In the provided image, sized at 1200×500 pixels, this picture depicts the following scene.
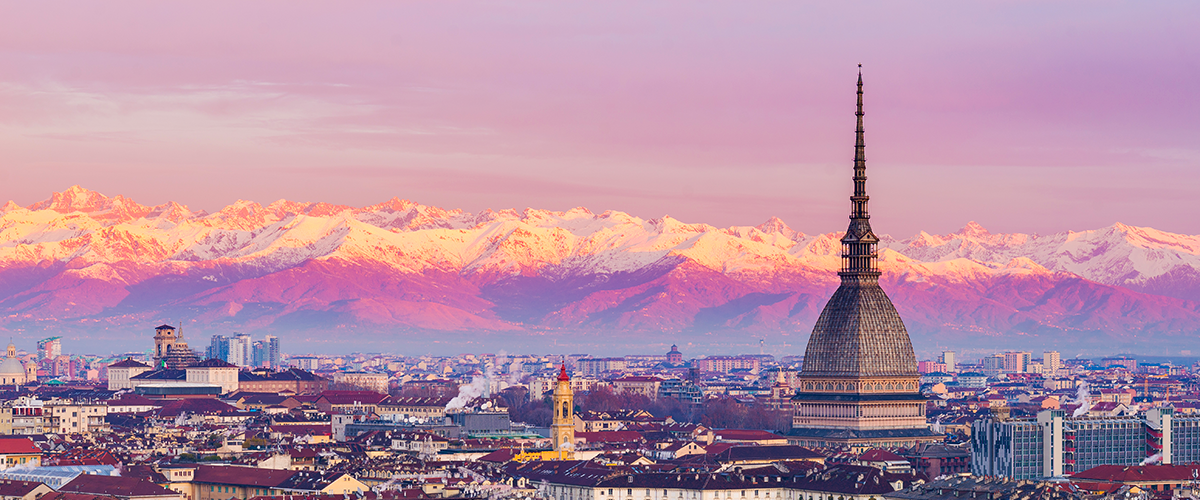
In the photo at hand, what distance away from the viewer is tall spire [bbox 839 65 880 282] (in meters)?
136

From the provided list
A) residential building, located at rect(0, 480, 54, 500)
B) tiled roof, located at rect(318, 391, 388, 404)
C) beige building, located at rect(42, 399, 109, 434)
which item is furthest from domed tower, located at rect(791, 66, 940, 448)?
tiled roof, located at rect(318, 391, 388, 404)

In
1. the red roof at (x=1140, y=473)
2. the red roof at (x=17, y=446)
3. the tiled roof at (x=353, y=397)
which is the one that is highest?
the tiled roof at (x=353, y=397)

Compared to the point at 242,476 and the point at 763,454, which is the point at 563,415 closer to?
the point at 763,454

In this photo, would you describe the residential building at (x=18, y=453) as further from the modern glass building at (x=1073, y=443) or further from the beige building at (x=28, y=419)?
the modern glass building at (x=1073, y=443)

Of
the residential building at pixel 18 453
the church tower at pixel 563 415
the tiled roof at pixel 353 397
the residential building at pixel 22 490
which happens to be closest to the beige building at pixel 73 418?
the tiled roof at pixel 353 397

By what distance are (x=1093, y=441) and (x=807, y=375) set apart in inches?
970

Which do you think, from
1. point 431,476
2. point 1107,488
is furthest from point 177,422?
point 1107,488

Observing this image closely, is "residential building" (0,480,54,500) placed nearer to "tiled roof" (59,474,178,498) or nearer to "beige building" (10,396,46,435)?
"tiled roof" (59,474,178,498)

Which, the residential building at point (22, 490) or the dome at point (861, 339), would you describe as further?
the dome at point (861, 339)

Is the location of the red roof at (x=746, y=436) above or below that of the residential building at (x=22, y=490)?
above

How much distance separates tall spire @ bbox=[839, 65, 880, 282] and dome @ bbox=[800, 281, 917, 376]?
0.75m

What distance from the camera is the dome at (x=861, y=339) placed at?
134875mm

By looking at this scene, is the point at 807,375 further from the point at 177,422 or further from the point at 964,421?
the point at 177,422

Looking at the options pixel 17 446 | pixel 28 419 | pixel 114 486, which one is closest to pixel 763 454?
pixel 114 486
